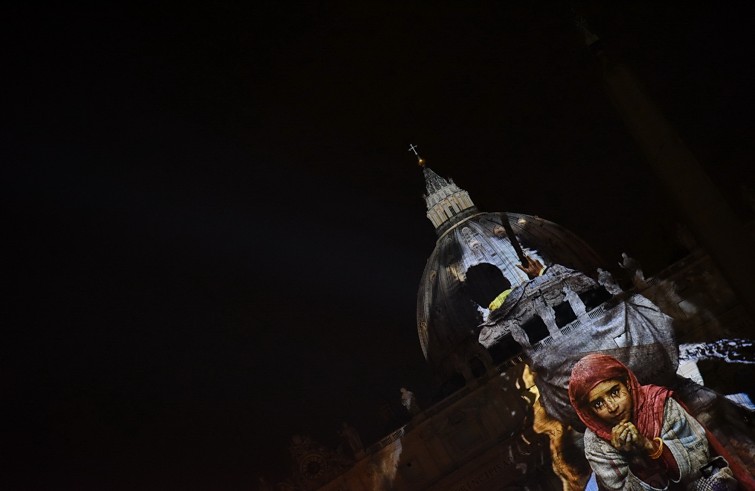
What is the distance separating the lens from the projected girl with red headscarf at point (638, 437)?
31688mm

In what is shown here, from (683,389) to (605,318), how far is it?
567cm

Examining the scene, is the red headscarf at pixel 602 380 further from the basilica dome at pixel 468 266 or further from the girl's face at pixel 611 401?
the basilica dome at pixel 468 266

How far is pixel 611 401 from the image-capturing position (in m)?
34.2

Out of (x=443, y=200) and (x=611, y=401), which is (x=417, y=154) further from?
(x=611, y=401)

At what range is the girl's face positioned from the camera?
111 ft

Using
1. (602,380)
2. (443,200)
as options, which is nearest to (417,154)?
(443,200)

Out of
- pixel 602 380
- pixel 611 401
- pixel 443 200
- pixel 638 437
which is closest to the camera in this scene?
pixel 638 437

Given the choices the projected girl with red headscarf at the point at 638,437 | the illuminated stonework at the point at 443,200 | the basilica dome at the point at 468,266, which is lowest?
the projected girl with red headscarf at the point at 638,437

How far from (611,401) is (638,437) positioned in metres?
1.98

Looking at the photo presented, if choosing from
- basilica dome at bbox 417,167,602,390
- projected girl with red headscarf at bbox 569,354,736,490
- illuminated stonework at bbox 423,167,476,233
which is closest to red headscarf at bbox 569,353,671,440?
projected girl with red headscarf at bbox 569,354,736,490

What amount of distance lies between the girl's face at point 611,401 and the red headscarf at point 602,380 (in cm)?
16

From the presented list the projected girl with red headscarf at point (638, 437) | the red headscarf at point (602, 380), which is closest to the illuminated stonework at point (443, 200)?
the red headscarf at point (602, 380)

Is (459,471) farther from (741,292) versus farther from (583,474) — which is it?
(741,292)

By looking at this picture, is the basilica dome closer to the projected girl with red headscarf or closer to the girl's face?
the projected girl with red headscarf
